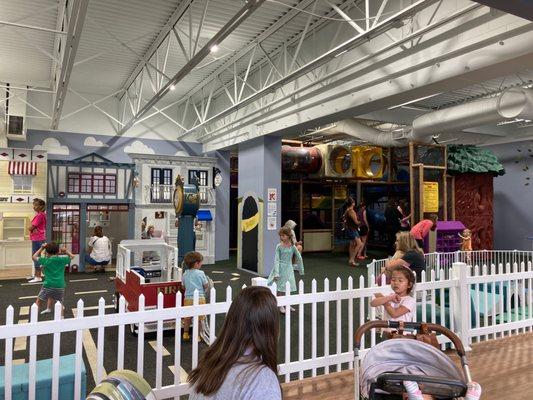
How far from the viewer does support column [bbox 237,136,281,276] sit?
9.16 m

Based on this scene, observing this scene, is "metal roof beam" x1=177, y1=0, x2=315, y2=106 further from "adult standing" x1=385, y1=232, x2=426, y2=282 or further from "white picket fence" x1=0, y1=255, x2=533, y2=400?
"white picket fence" x1=0, y1=255, x2=533, y2=400

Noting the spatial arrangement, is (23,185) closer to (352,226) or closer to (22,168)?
(22,168)

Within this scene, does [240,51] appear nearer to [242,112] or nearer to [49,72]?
[242,112]

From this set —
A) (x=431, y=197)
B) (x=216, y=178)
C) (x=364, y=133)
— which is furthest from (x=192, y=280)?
(x=431, y=197)

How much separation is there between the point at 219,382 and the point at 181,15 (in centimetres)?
590

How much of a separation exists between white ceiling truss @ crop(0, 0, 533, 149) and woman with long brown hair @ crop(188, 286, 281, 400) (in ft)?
10.9

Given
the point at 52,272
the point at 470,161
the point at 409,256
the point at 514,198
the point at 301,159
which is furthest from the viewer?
the point at 514,198

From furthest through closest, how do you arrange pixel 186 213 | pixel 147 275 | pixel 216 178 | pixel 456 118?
pixel 216 178, pixel 456 118, pixel 147 275, pixel 186 213

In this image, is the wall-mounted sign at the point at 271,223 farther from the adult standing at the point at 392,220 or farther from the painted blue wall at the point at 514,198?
the painted blue wall at the point at 514,198

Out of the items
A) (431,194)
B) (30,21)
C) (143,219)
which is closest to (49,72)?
(30,21)

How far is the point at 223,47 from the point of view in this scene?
7414 millimetres

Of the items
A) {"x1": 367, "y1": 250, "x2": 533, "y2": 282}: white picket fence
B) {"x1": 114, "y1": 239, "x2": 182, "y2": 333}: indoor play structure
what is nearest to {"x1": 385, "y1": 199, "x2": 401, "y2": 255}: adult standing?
{"x1": 367, "y1": 250, "x2": 533, "y2": 282}: white picket fence

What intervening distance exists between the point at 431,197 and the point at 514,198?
5.92m

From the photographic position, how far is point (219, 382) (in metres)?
1.59
